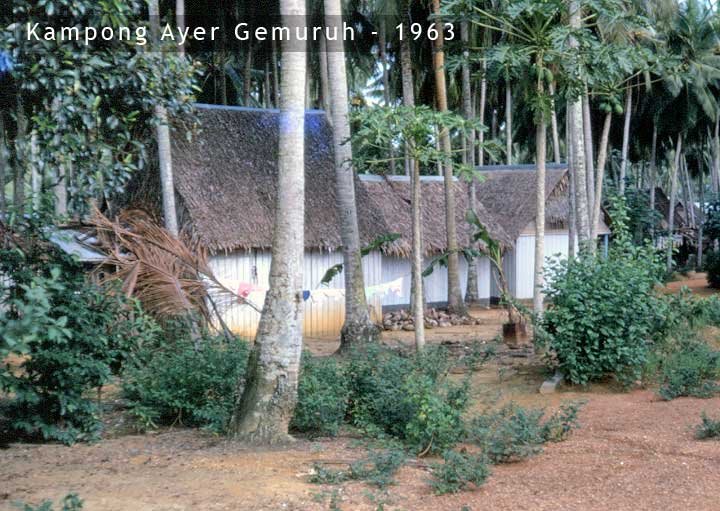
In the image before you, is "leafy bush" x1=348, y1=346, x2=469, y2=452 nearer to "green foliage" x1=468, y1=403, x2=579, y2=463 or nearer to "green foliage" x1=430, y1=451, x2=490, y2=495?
"green foliage" x1=468, y1=403, x2=579, y2=463

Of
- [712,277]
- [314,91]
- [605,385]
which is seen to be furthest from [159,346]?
[314,91]

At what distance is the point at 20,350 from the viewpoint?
4074 millimetres

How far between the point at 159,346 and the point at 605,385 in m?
5.74

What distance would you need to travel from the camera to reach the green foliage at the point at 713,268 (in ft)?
89.1

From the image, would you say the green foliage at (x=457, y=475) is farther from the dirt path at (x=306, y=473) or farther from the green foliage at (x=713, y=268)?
the green foliage at (x=713, y=268)

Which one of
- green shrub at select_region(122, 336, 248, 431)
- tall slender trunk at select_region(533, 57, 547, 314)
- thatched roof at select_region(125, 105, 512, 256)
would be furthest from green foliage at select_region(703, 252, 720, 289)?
green shrub at select_region(122, 336, 248, 431)

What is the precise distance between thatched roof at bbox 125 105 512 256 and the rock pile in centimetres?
156

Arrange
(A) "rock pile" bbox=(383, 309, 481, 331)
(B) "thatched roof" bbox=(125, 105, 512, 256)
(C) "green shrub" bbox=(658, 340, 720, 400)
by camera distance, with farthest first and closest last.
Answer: (A) "rock pile" bbox=(383, 309, 481, 331), (B) "thatched roof" bbox=(125, 105, 512, 256), (C) "green shrub" bbox=(658, 340, 720, 400)

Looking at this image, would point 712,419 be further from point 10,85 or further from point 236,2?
point 236,2

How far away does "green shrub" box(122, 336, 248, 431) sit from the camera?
9.02 meters

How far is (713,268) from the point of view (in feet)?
89.7

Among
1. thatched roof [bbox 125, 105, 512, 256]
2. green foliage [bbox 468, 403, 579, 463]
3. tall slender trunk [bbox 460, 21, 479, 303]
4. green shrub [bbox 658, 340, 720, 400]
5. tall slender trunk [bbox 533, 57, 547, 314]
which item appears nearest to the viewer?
green foliage [bbox 468, 403, 579, 463]

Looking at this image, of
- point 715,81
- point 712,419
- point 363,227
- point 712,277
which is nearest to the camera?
point 712,419

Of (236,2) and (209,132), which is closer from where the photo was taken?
(209,132)
